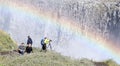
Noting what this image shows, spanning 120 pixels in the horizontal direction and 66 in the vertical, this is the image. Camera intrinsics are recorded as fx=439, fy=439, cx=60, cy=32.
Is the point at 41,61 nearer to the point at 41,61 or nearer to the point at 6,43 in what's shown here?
the point at 41,61

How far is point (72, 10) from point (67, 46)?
8727 millimetres

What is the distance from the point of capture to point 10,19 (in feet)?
259

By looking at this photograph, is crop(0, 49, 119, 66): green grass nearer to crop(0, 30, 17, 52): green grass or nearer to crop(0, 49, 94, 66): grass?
crop(0, 49, 94, 66): grass

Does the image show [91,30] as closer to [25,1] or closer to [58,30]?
[58,30]

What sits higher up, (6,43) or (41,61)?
(6,43)

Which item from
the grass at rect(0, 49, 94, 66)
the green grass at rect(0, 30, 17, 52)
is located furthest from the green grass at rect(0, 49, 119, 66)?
the green grass at rect(0, 30, 17, 52)

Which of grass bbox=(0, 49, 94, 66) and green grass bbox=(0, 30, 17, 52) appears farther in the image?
green grass bbox=(0, 30, 17, 52)

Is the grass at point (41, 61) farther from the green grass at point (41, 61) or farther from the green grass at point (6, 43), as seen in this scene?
the green grass at point (6, 43)

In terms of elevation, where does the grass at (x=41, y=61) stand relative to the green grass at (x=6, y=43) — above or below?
below

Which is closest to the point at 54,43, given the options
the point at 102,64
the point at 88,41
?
the point at 88,41

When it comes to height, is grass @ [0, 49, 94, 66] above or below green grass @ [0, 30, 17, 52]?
below

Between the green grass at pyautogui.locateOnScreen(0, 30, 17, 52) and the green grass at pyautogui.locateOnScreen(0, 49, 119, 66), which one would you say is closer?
the green grass at pyautogui.locateOnScreen(0, 49, 119, 66)

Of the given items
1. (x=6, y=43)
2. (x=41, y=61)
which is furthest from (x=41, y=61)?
(x=6, y=43)

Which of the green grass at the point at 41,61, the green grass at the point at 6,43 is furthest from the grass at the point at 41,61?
the green grass at the point at 6,43
